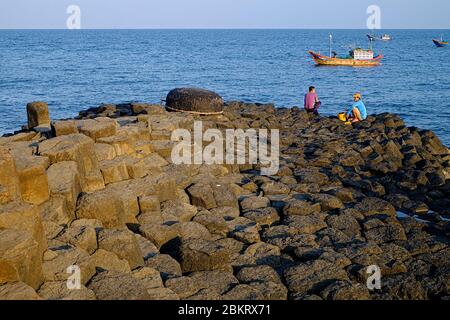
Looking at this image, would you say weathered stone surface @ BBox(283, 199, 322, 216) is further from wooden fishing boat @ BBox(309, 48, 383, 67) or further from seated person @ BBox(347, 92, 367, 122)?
wooden fishing boat @ BBox(309, 48, 383, 67)

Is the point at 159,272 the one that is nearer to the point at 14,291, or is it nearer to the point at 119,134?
the point at 14,291

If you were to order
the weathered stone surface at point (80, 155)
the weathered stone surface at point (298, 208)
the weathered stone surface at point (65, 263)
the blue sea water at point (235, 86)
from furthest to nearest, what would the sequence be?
the blue sea water at point (235, 86)
the weathered stone surface at point (298, 208)
the weathered stone surface at point (80, 155)
the weathered stone surface at point (65, 263)

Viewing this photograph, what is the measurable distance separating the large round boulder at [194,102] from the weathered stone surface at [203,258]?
8681mm

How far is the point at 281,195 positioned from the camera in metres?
9.39

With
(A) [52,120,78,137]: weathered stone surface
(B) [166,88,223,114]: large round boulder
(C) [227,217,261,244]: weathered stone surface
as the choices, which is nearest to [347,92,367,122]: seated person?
(B) [166,88,223,114]: large round boulder

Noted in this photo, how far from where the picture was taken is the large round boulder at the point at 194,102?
14585mm

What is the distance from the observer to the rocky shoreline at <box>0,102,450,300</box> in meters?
5.34

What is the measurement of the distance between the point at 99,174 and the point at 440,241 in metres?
5.41

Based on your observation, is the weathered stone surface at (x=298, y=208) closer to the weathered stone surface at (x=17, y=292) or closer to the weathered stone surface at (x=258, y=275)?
the weathered stone surface at (x=258, y=275)

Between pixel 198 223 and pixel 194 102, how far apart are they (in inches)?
299

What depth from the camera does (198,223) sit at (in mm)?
7441

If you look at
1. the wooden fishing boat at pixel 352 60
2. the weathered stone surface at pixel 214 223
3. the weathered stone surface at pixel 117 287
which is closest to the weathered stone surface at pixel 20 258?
the weathered stone surface at pixel 117 287

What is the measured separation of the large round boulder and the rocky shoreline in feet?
8.08
